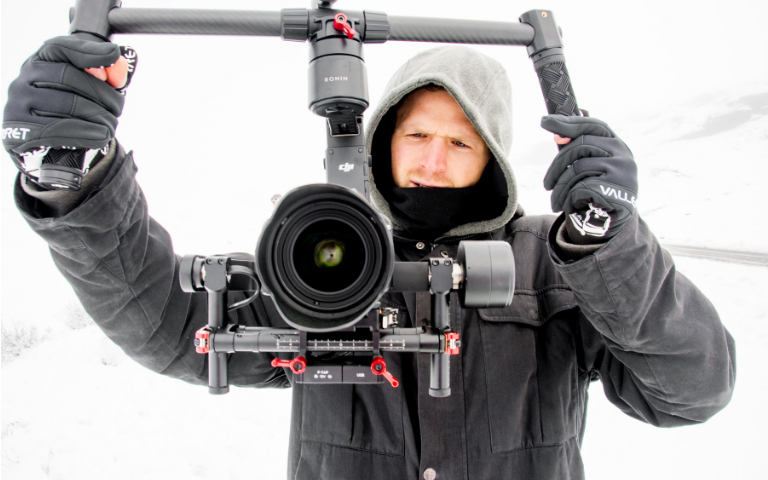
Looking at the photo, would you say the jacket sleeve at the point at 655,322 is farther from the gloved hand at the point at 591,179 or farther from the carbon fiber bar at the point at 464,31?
the carbon fiber bar at the point at 464,31

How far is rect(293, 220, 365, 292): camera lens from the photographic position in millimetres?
967

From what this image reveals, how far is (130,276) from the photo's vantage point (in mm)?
1227

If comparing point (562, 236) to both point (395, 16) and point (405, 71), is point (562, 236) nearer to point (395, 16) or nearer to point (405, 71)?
point (395, 16)

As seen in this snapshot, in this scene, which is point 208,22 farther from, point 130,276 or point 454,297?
point 454,297

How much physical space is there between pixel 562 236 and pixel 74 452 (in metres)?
3.58

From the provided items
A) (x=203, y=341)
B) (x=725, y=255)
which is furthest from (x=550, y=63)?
(x=725, y=255)

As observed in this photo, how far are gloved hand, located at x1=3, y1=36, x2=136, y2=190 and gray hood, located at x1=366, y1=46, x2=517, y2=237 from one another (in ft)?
3.14

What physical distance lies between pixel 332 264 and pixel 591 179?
2.22ft

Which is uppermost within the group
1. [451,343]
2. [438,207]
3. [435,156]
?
[435,156]

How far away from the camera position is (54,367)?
13.7ft

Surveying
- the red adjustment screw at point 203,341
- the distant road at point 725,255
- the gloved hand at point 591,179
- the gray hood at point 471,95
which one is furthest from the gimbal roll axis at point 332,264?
the distant road at point 725,255

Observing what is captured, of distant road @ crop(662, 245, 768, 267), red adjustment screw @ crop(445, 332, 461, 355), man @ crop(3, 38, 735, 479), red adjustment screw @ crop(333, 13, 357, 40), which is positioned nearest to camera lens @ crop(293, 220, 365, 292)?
red adjustment screw @ crop(445, 332, 461, 355)

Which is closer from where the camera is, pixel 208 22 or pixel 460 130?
pixel 208 22

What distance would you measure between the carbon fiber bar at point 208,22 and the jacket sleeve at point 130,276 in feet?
1.22
